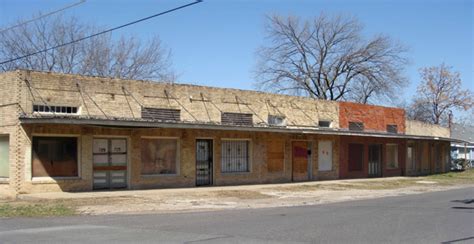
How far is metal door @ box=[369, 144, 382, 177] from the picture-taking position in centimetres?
3969

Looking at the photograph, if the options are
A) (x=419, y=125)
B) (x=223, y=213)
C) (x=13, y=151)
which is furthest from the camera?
(x=419, y=125)

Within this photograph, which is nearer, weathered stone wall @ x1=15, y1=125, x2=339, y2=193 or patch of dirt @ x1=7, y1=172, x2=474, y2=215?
patch of dirt @ x1=7, y1=172, x2=474, y2=215

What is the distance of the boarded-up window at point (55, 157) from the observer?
2217 centimetres

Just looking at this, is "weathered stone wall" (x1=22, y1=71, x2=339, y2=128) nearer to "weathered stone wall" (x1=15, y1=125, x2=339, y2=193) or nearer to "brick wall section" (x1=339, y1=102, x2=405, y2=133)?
"weathered stone wall" (x1=15, y1=125, x2=339, y2=193)

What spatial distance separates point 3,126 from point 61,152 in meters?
2.33

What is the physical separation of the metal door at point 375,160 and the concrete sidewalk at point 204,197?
10092 millimetres

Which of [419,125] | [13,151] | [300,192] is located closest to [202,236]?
[13,151]

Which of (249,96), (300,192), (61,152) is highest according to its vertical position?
(249,96)

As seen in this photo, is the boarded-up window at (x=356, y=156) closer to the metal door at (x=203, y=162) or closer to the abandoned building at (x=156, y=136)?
the abandoned building at (x=156, y=136)

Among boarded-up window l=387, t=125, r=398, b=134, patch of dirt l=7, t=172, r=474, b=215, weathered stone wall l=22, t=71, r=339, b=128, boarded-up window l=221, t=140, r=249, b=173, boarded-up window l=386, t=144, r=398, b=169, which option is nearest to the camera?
patch of dirt l=7, t=172, r=474, b=215

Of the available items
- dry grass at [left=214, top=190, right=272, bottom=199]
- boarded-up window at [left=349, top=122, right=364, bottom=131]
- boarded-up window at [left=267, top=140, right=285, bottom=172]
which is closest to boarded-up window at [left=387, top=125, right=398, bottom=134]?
boarded-up window at [left=349, top=122, right=364, bottom=131]

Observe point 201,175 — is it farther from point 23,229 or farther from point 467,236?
point 467,236

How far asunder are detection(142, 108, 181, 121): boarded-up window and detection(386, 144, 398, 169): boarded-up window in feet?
65.5

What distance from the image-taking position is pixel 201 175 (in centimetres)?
2780
